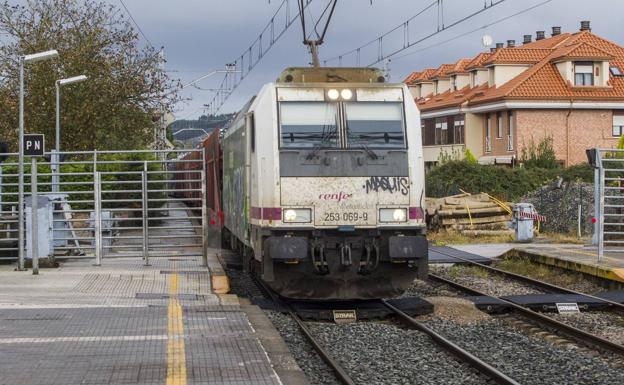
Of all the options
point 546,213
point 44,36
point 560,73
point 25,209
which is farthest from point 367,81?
point 560,73

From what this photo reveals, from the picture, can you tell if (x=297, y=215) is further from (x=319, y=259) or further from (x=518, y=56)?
(x=518, y=56)

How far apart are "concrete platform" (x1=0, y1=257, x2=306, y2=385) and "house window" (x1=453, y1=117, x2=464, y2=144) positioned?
3945 cm

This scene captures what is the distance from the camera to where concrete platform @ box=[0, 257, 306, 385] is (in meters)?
8.63

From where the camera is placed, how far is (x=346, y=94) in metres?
14.0

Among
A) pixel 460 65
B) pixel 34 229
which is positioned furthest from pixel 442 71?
A: pixel 34 229

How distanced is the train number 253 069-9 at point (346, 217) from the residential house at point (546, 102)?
34.5m

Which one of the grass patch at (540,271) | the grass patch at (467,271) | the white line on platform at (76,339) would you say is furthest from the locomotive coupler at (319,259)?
the grass patch at (467,271)

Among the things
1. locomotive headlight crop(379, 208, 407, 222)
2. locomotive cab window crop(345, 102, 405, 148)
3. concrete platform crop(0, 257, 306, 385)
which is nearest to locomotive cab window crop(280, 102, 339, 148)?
locomotive cab window crop(345, 102, 405, 148)

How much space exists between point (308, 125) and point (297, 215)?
4.46 ft

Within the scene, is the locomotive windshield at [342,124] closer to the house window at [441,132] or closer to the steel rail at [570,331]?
the steel rail at [570,331]

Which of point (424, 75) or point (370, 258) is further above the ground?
point (424, 75)

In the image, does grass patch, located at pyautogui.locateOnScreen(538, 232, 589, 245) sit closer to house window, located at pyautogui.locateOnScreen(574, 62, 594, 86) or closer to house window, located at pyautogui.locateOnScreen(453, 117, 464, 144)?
house window, located at pyautogui.locateOnScreen(574, 62, 594, 86)

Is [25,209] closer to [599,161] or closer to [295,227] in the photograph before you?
[295,227]

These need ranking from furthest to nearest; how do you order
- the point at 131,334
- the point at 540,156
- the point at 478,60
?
the point at 478,60 → the point at 540,156 → the point at 131,334
